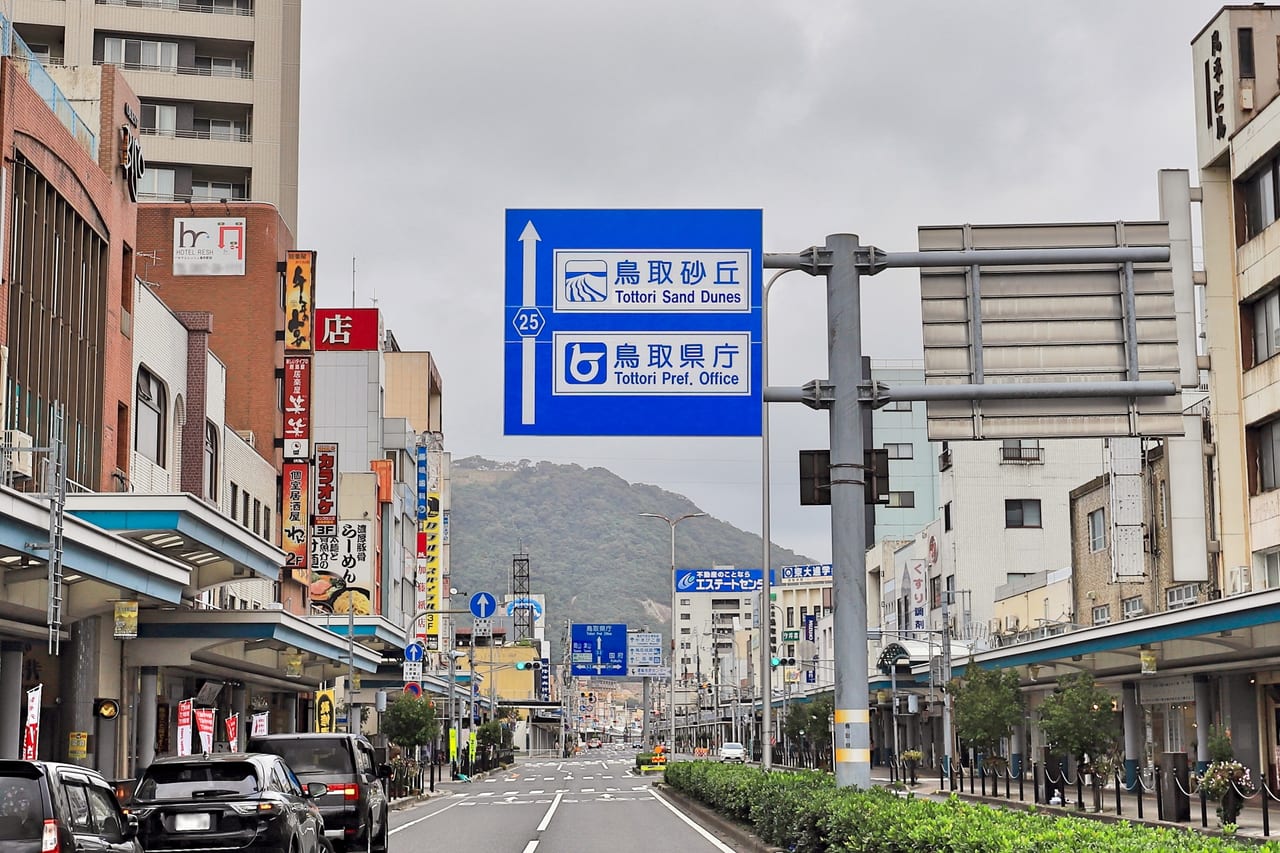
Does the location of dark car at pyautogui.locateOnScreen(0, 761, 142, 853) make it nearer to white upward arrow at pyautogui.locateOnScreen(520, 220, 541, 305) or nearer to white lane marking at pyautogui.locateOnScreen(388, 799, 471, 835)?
white upward arrow at pyautogui.locateOnScreen(520, 220, 541, 305)

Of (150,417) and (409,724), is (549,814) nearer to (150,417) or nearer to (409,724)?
(150,417)

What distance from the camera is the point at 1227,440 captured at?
43969mm

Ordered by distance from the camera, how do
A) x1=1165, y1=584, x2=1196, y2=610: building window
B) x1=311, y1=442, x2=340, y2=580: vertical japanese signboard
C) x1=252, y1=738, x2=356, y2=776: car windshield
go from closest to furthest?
x1=252, y1=738, x2=356, y2=776: car windshield → x1=1165, y1=584, x2=1196, y2=610: building window → x1=311, y1=442, x2=340, y2=580: vertical japanese signboard

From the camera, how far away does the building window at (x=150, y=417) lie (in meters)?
41.6

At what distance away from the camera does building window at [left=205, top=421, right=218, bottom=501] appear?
48.0 meters

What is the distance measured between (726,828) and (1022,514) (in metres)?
53.2

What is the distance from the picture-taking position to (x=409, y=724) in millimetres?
66938

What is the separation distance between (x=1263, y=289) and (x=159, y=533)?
2912 centimetres

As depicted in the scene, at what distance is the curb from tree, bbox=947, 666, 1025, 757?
11855mm

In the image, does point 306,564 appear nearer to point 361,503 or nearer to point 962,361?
point 361,503

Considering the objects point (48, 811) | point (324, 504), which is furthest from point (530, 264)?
point (324, 504)

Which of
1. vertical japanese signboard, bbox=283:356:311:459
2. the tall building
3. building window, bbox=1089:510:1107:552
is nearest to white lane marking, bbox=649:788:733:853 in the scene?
vertical japanese signboard, bbox=283:356:311:459

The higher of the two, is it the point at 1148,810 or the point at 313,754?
the point at 313,754

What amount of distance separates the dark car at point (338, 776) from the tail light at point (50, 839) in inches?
460
